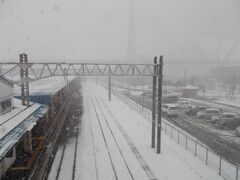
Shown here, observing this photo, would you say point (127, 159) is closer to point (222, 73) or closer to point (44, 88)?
point (44, 88)

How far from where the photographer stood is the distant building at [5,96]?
19.3m

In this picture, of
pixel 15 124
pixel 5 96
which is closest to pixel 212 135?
pixel 15 124

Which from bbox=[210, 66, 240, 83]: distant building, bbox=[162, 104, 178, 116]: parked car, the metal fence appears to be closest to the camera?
the metal fence

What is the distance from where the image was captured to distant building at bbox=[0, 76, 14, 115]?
758 inches

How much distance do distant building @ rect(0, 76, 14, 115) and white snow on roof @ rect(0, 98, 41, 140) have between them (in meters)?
0.43

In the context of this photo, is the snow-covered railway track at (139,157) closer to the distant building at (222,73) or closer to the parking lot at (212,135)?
the parking lot at (212,135)

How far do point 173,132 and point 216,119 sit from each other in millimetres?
6818

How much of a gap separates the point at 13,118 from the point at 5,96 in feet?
8.27

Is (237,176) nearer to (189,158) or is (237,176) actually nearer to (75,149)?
(189,158)

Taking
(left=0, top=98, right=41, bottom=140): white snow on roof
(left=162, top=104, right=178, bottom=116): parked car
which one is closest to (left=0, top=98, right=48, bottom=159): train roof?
(left=0, top=98, right=41, bottom=140): white snow on roof

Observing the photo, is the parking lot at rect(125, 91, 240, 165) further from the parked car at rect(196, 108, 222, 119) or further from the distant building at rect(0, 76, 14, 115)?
the distant building at rect(0, 76, 14, 115)

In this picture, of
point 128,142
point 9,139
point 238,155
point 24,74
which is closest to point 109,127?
point 128,142

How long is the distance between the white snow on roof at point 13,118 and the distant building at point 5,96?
1.41 ft

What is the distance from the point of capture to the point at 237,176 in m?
14.2
